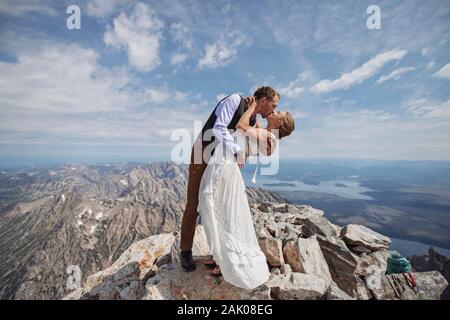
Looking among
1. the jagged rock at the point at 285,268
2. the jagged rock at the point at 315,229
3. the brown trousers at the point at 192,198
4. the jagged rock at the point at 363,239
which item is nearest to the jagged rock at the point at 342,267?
the jagged rock at the point at 315,229

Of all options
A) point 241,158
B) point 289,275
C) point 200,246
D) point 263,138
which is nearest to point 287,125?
point 263,138

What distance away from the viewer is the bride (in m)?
4.97

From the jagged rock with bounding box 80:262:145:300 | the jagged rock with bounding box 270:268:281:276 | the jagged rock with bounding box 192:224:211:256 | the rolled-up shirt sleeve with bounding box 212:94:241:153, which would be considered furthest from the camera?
the jagged rock with bounding box 192:224:211:256

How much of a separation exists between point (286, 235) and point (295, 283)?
2.53m

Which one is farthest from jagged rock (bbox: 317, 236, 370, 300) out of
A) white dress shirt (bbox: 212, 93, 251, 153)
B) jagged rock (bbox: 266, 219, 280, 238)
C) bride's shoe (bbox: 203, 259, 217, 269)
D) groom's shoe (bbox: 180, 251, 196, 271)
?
white dress shirt (bbox: 212, 93, 251, 153)

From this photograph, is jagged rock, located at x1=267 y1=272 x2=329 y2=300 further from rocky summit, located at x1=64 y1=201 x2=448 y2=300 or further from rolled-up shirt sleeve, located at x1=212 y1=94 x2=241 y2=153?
rolled-up shirt sleeve, located at x1=212 y1=94 x2=241 y2=153

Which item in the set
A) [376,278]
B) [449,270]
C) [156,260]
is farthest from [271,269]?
[449,270]

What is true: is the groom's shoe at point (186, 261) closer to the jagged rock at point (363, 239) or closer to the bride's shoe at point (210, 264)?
the bride's shoe at point (210, 264)

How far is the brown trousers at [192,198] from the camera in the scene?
18.3 ft

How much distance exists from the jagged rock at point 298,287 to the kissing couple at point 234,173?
738mm

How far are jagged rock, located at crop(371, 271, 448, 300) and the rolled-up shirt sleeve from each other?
566 centimetres

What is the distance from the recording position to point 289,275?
6035mm

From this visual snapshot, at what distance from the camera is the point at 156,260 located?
27.9 feet

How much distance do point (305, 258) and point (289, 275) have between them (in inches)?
40.9
